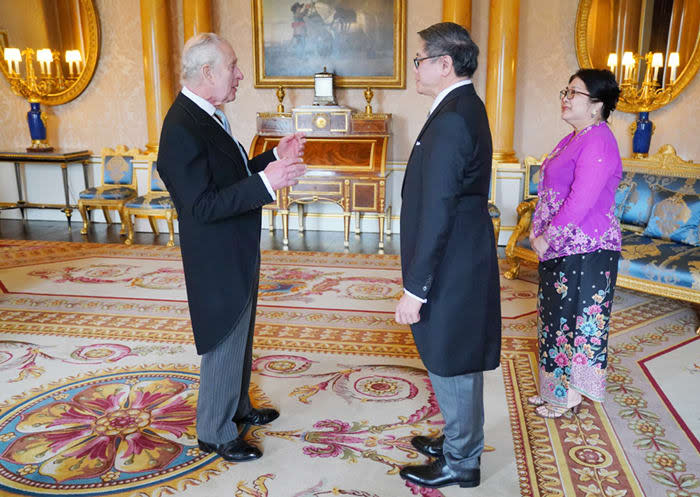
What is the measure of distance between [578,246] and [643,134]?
146 inches

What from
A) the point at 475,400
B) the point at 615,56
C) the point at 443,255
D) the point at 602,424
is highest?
the point at 615,56

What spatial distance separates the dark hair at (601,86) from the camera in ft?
8.00

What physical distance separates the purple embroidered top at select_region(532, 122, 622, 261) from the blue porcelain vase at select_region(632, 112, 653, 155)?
3.50 meters

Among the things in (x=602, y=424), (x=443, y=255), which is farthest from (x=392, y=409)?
(x=443, y=255)

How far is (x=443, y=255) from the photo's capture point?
6.24 ft

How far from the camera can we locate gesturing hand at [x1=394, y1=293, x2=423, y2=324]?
189 centimetres

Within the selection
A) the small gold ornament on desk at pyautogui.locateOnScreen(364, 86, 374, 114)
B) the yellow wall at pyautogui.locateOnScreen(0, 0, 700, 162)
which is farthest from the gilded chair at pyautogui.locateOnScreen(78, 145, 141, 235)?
the small gold ornament on desk at pyautogui.locateOnScreen(364, 86, 374, 114)

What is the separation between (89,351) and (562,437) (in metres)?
2.55

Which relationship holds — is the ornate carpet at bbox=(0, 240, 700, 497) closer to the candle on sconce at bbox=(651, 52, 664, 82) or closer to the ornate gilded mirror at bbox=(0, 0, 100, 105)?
the candle on sconce at bbox=(651, 52, 664, 82)

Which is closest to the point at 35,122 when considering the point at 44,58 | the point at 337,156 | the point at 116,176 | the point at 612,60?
the point at 44,58

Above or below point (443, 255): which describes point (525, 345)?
below

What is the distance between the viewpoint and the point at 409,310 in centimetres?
190

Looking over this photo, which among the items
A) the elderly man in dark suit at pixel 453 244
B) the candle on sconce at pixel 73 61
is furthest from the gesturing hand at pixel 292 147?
the candle on sconce at pixel 73 61

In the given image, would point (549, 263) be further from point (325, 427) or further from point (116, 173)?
point (116, 173)
